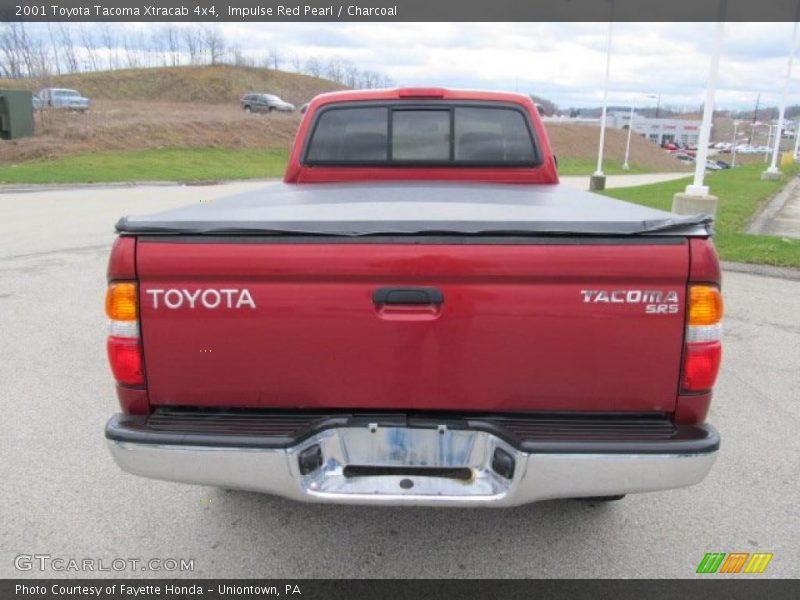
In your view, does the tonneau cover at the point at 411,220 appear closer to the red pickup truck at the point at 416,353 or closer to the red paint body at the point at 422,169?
the red pickup truck at the point at 416,353

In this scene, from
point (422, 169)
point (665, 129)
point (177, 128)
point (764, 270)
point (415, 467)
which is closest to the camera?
point (415, 467)

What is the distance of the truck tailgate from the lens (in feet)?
6.94

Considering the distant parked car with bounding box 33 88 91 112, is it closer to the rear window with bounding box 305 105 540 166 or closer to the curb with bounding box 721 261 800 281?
the rear window with bounding box 305 105 540 166

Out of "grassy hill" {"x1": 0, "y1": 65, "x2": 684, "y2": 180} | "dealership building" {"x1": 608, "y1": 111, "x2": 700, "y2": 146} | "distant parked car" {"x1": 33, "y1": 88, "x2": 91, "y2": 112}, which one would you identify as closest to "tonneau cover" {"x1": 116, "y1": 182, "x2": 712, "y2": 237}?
"grassy hill" {"x1": 0, "y1": 65, "x2": 684, "y2": 180}

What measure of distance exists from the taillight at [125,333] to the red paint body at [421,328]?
0.03 meters

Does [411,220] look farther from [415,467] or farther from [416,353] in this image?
[415,467]

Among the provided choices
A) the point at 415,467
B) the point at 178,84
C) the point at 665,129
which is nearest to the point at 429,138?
the point at 415,467

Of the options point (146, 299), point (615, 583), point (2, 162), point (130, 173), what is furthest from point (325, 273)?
point (2, 162)

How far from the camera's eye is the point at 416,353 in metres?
2.21

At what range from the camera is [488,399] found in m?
2.26

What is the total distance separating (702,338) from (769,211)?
52.0ft

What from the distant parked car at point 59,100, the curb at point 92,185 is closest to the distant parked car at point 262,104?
the distant parked car at point 59,100

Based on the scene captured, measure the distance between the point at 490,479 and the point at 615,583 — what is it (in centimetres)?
87

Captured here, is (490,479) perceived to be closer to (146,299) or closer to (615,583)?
(615,583)
